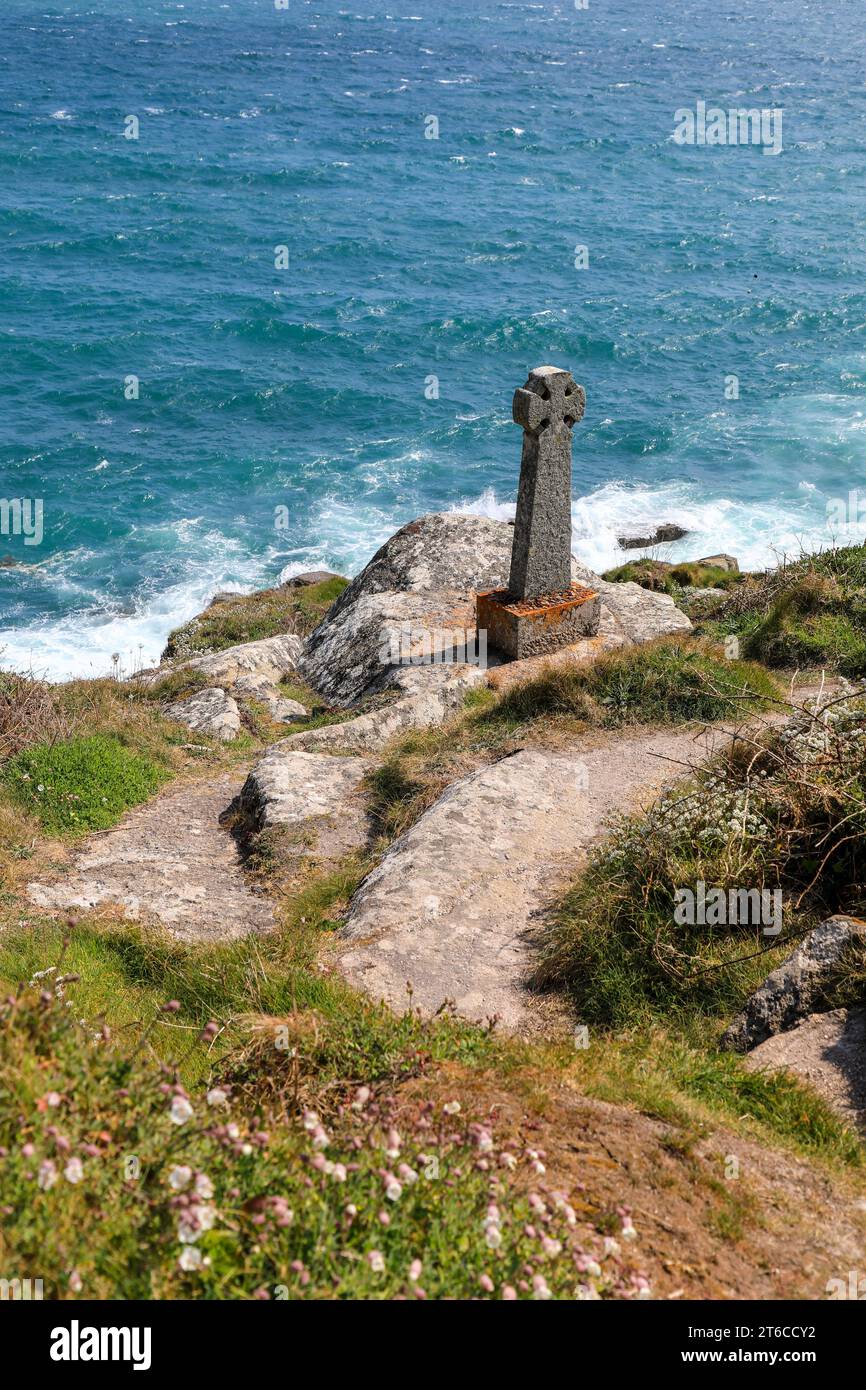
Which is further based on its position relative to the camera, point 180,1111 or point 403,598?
point 403,598

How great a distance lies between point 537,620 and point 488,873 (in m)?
6.55

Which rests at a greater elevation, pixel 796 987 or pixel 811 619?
pixel 811 619

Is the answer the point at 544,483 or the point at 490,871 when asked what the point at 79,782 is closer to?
the point at 490,871

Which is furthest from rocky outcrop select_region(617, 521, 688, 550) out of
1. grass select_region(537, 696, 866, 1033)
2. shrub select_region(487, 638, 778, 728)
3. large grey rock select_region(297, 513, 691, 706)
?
grass select_region(537, 696, 866, 1033)

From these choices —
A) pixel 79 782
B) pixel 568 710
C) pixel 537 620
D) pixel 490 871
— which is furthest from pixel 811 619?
pixel 79 782

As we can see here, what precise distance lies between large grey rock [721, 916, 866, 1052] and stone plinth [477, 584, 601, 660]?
8.47m

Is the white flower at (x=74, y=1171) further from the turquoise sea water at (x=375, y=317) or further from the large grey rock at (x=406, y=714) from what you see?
the turquoise sea water at (x=375, y=317)

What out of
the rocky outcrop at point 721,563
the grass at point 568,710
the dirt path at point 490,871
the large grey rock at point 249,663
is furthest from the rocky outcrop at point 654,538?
the dirt path at point 490,871

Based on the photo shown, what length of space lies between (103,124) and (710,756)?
7972cm

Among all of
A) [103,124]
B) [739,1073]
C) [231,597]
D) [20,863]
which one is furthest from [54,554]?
[103,124]

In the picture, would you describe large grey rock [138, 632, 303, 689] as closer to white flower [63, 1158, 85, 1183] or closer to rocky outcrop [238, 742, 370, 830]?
rocky outcrop [238, 742, 370, 830]

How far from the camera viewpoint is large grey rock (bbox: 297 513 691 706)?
16625mm

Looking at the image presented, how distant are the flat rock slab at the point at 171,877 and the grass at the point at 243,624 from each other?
8599 mm

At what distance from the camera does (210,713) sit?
15.8 m
